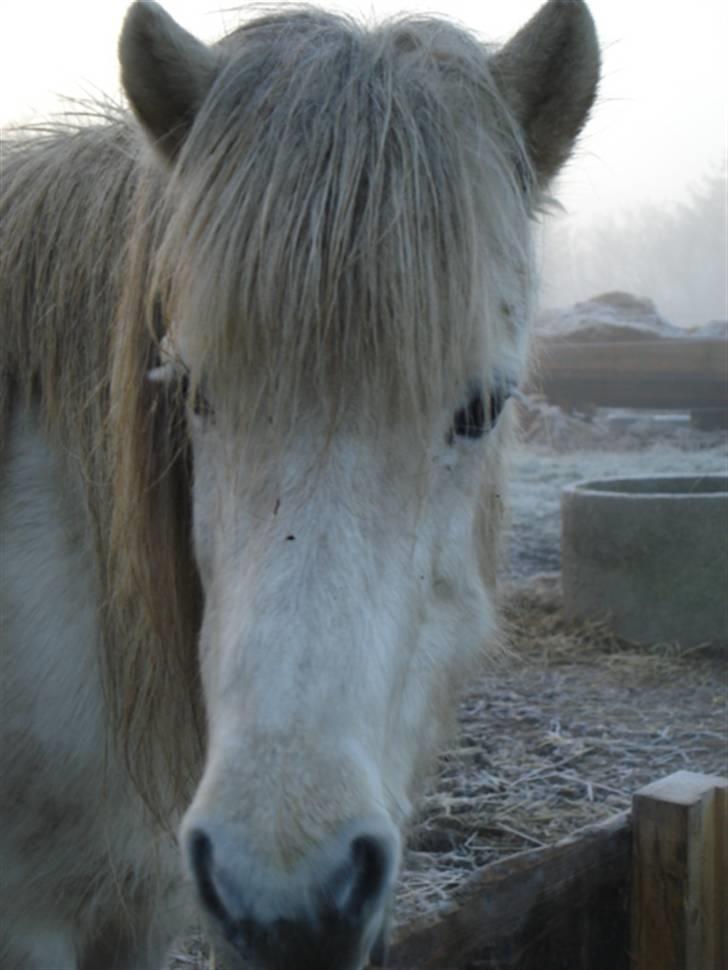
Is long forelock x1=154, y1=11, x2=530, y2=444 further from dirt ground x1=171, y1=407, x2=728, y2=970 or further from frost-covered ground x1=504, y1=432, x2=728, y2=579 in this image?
frost-covered ground x1=504, y1=432, x2=728, y2=579

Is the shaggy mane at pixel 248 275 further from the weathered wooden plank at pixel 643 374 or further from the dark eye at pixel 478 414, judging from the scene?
the weathered wooden plank at pixel 643 374

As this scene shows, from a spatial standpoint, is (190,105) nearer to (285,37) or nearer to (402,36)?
(285,37)

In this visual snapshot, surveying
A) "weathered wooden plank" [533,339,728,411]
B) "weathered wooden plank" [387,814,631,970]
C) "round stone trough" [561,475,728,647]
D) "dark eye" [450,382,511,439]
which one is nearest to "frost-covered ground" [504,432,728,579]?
"weathered wooden plank" [533,339,728,411]

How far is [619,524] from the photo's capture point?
5.49 metres

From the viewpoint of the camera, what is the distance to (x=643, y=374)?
10.6m

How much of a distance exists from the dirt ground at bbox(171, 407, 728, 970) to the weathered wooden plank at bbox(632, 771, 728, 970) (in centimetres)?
47

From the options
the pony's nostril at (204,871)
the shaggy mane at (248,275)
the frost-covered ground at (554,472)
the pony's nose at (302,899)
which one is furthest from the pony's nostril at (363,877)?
the frost-covered ground at (554,472)

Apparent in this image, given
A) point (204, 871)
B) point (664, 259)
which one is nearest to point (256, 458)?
point (204, 871)

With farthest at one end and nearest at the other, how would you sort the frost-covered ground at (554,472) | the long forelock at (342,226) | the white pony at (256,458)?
the frost-covered ground at (554,472) < the long forelock at (342,226) < the white pony at (256,458)

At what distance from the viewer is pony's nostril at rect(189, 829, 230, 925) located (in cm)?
129

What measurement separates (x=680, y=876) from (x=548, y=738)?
1.61 metres

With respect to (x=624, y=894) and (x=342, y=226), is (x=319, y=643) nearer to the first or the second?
(x=342, y=226)

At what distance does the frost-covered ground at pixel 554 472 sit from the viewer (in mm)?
7203

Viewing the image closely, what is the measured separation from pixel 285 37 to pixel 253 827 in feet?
4.20
